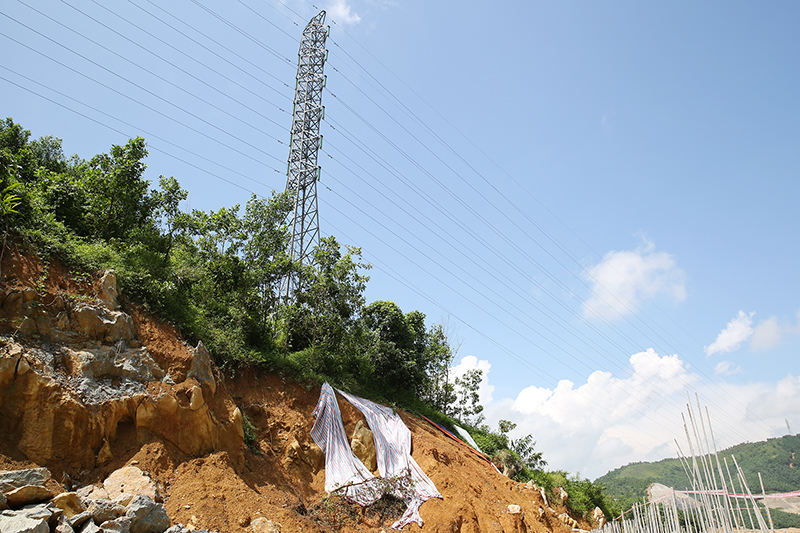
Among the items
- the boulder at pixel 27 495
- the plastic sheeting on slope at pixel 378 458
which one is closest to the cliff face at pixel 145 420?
the plastic sheeting on slope at pixel 378 458

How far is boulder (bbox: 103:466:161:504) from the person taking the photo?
805cm

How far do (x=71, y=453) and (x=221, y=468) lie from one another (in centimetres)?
273

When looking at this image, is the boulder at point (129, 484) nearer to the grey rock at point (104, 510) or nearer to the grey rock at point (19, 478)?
the grey rock at point (104, 510)

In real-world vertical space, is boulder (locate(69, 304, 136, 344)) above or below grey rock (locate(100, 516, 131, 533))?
above

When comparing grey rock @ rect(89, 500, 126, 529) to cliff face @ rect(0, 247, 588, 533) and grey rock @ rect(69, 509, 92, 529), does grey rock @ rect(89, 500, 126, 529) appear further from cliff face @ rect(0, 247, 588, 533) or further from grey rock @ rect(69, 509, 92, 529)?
cliff face @ rect(0, 247, 588, 533)

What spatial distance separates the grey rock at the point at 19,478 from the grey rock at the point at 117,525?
1160mm

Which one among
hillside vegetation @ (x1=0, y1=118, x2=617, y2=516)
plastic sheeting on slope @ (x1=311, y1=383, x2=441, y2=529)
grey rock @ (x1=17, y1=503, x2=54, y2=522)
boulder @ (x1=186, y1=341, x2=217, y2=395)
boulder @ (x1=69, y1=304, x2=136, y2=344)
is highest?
hillside vegetation @ (x1=0, y1=118, x2=617, y2=516)

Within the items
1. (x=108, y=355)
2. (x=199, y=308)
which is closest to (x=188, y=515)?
(x=108, y=355)

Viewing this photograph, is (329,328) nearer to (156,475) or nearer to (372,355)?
(372,355)

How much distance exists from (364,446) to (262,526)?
534cm

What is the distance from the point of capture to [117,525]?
6625mm

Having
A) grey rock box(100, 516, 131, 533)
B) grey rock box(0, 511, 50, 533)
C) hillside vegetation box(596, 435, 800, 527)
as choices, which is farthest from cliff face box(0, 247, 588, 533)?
hillside vegetation box(596, 435, 800, 527)

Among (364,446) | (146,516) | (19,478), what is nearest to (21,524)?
(19,478)

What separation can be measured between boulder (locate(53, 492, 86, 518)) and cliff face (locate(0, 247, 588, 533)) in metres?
0.76
